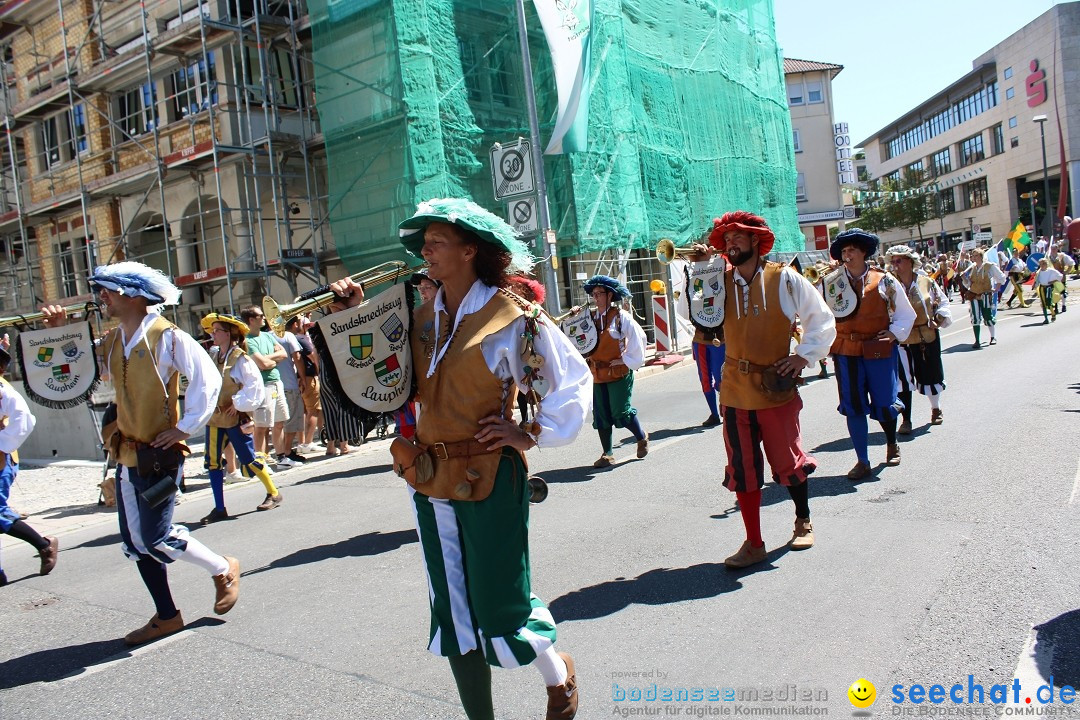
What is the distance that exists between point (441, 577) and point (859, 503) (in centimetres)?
402

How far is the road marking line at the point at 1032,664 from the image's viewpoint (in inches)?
A: 128

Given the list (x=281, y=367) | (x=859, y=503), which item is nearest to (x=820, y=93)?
(x=281, y=367)

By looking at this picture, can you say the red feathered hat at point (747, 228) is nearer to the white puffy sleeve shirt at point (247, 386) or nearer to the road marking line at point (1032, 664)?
the road marking line at point (1032, 664)

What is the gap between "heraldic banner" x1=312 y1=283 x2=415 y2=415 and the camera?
3.14 metres

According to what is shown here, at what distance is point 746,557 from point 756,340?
1270 mm

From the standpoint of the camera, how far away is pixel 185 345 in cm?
478

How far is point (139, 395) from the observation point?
4652 millimetres

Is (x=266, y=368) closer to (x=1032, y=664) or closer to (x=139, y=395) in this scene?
(x=139, y=395)

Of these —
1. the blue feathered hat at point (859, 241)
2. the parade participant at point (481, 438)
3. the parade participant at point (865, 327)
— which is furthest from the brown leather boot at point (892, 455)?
the parade participant at point (481, 438)

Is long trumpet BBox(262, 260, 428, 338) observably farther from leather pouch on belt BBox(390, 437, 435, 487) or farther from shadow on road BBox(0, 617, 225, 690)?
shadow on road BBox(0, 617, 225, 690)

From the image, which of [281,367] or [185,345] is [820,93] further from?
[185,345]

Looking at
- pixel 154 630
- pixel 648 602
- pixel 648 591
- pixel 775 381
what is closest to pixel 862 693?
pixel 648 602

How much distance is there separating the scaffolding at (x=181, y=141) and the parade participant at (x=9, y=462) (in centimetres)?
1077

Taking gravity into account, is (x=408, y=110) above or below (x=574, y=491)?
above
